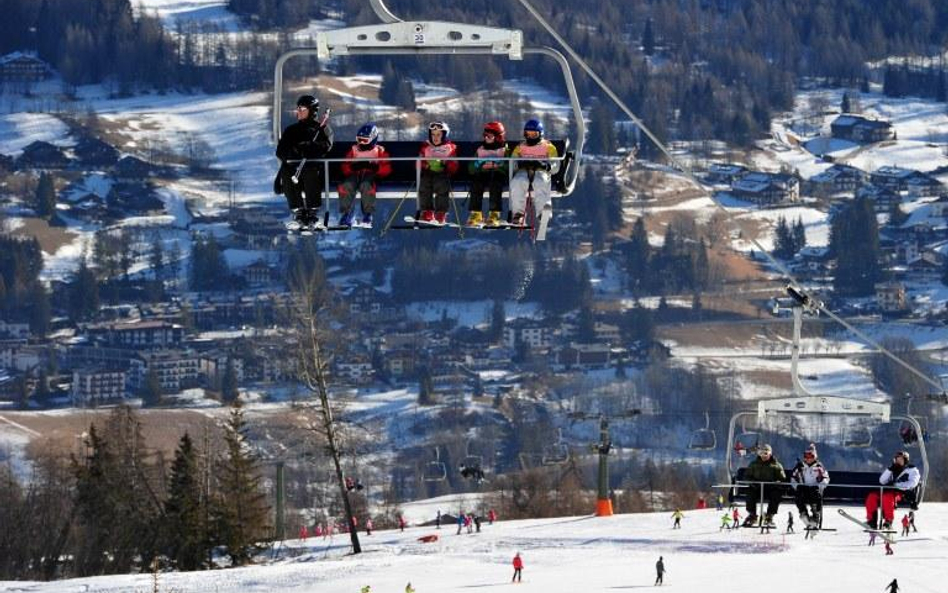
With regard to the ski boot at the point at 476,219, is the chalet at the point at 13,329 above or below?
below

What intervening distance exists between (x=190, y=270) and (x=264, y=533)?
142 meters

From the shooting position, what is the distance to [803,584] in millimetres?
43406

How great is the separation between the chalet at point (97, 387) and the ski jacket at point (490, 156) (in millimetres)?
140744

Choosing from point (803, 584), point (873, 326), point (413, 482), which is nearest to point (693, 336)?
point (873, 326)

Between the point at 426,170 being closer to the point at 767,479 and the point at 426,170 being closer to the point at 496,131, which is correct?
the point at 496,131

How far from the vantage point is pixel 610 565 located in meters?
46.5

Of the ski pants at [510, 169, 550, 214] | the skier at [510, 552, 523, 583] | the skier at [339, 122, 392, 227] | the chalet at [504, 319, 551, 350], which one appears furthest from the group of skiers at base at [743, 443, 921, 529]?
the chalet at [504, 319, 551, 350]

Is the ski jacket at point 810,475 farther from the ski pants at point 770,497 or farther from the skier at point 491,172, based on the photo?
the skier at point 491,172

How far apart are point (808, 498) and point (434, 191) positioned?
20.7ft

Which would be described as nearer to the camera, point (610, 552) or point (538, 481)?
point (610, 552)

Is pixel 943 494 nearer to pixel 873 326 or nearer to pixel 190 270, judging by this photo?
pixel 873 326

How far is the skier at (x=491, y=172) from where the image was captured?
78.9 feet

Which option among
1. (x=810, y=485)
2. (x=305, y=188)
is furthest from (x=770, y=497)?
(x=305, y=188)

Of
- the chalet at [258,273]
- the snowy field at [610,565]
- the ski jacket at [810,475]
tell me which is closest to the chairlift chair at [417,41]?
the ski jacket at [810,475]
